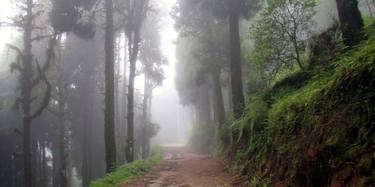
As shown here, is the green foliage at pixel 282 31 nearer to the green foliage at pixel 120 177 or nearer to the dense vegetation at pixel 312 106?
the dense vegetation at pixel 312 106

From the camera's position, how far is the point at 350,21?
7844 mm

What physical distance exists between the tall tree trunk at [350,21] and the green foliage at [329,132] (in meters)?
0.73

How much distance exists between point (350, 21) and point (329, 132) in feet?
14.0

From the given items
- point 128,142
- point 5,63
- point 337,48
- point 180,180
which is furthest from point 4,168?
point 337,48

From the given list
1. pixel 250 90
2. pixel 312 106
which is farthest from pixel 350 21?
pixel 250 90

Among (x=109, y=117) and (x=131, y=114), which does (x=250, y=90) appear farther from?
(x=131, y=114)

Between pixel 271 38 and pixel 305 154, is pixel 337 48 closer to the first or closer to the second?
pixel 271 38

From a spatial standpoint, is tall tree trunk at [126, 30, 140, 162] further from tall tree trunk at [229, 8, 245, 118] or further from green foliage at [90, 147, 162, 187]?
tall tree trunk at [229, 8, 245, 118]

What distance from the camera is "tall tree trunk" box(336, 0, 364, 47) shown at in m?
7.60

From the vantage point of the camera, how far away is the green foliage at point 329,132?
13.3 ft

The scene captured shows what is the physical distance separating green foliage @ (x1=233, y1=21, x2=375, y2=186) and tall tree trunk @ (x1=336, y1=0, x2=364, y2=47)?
733 millimetres

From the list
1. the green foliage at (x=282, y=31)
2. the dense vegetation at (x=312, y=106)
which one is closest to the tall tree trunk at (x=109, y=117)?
the dense vegetation at (x=312, y=106)

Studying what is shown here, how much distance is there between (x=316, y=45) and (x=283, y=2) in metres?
1.54

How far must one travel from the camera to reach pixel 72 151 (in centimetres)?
3189
